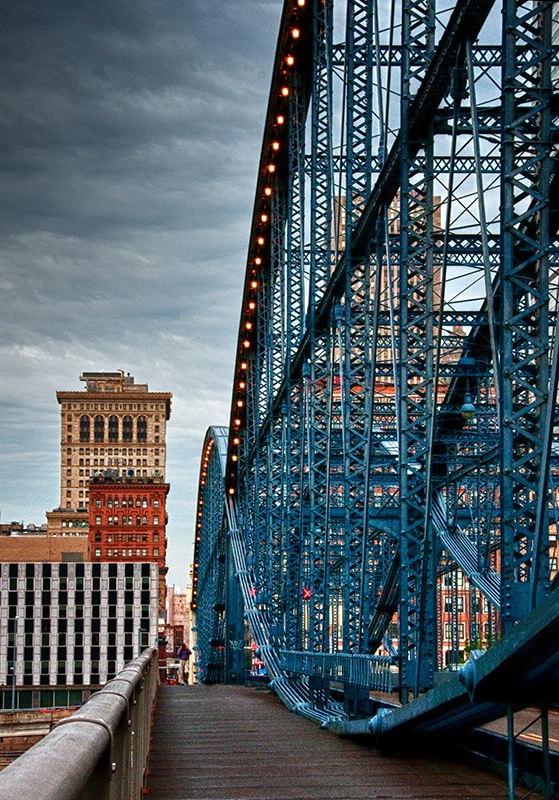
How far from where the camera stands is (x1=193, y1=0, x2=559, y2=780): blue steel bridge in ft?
52.8

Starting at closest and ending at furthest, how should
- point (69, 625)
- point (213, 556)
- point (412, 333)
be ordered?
1. point (412, 333)
2. point (213, 556)
3. point (69, 625)

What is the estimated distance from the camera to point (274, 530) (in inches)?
2020

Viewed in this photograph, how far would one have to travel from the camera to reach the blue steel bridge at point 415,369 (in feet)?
52.8

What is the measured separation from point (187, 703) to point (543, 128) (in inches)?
745

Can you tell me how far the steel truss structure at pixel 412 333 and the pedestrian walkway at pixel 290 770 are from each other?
2.57 metres

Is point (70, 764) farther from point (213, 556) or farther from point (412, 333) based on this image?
point (213, 556)

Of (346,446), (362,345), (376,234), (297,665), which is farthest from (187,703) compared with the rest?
(376,234)

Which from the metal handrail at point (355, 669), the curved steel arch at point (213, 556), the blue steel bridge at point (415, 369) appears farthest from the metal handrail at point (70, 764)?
the curved steel arch at point (213, 556)

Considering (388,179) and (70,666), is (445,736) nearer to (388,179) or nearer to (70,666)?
(388,179)

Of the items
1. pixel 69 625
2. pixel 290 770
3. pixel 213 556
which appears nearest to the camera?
pixel 290 770

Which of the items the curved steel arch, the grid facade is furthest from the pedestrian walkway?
the grid facade

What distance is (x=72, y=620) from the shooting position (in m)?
134

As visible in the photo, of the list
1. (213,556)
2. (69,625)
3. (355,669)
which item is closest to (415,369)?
(355,669)

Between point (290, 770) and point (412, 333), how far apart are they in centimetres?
1094
